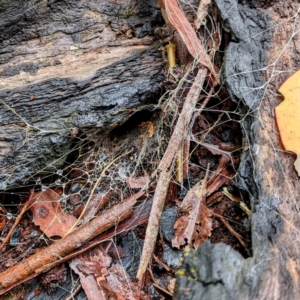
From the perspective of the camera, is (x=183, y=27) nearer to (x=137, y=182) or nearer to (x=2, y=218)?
(x=137, y=182)

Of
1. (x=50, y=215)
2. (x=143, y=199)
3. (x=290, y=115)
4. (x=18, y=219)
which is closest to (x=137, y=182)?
(x=143, y=199)

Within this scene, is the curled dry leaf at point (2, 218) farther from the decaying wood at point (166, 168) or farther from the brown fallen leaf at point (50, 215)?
the decaying wood at point (166, 168)

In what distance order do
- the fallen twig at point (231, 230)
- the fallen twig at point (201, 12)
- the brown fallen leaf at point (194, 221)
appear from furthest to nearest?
the fallen twig at point (201, 12) → the brown fallen leaf at point (194, 221) → the fallen twig at point (231, 230)

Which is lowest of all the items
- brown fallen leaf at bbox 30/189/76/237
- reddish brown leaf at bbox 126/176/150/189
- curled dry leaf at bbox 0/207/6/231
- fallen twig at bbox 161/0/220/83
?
reddish brown leaf at bbox 126/176/150/189

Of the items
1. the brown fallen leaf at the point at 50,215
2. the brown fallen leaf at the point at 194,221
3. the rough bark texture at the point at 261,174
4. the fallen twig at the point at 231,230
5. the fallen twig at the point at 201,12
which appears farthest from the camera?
the fallen twig at the point at 201,12

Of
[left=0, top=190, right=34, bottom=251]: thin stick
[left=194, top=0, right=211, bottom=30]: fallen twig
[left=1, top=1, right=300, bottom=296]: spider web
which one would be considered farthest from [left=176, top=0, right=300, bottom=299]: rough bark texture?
[left=0, top=190, right=34, bottom=251]: thin stick

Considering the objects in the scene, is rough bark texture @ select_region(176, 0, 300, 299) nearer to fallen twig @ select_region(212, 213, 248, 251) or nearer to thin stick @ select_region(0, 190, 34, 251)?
fallen twig @ select_region(212, 213, 248, 251)

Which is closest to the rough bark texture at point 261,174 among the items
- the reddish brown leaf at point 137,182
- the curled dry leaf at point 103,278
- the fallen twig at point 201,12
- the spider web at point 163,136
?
the spider web at point 163,136

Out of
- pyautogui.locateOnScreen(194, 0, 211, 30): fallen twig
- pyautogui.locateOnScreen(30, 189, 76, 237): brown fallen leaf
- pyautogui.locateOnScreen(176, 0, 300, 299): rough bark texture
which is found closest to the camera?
pyautogui.locateOnScreen(176, 0, 300, 299): rough bark texture
